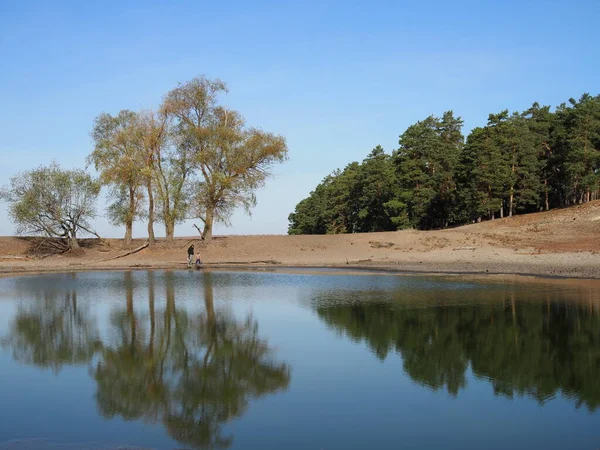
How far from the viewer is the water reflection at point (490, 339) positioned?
12.1m

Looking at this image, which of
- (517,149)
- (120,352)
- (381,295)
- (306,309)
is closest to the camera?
(120,352)

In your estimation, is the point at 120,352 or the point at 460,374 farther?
the point at 120,352

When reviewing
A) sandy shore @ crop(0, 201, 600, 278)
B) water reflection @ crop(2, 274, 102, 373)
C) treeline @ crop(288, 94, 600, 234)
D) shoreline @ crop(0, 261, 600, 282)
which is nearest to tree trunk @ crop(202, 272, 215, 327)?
water reflection @ crop(2, 274, 102, 373)

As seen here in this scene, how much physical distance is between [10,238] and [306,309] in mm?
38619

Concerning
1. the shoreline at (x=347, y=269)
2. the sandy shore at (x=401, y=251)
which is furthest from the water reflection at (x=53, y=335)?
the sandy shore at (x=401, y=251)

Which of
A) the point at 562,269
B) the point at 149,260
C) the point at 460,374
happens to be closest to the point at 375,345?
the point at 460,374

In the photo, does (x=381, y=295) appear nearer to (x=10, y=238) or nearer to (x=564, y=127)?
(x=10, y=238)

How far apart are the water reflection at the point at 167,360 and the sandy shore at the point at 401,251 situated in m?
19.1

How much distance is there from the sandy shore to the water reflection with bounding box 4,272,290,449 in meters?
19.1

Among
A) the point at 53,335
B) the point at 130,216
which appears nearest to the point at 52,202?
the point at 130,216

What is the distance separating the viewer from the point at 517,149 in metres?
60.7

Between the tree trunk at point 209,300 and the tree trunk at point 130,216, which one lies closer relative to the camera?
the tree trunk at point 209,300

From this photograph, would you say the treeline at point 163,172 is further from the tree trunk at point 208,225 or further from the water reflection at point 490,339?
the water reflection at point 490,339

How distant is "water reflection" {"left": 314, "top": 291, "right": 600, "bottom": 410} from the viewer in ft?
39.6
